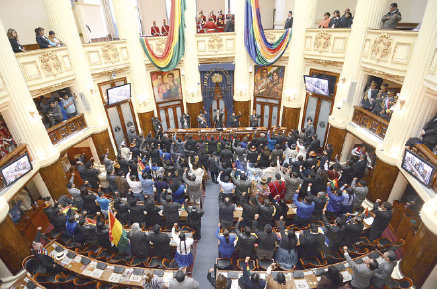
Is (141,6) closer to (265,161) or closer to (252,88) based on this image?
(252,88)

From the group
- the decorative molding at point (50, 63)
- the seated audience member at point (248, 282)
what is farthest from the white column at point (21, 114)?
the seated audience member at point (248, 282)

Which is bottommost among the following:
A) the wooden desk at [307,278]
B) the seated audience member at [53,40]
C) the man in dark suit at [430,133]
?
the wooden desk at [307,278]

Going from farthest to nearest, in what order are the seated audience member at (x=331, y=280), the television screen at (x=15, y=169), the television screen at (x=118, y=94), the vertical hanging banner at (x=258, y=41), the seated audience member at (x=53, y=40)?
the vertical hanging banner at (x=258, y=41) → the television screen at (x=118, y=94) → the seated audience member at (x=53, y=40) → the television screen at (x=15, y=169) → the seated audience member at (x=331, y=280)

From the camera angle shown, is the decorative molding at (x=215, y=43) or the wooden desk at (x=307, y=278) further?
the decorative molding at (x=215, y=43)

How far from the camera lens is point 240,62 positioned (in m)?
13.7

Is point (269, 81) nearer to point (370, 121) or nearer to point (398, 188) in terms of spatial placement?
point (370, 121)

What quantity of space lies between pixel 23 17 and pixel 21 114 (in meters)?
6.62

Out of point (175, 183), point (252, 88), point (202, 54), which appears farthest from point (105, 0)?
point (175, 183)

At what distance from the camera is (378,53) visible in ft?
27.8

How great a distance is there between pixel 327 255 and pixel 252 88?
10.7 m

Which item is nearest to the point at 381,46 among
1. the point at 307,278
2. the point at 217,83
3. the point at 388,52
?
the point at 388,52

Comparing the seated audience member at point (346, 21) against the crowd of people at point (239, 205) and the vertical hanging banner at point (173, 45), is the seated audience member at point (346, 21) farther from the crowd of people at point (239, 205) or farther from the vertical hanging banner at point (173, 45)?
the vertical hanging banner at point (173, 45)

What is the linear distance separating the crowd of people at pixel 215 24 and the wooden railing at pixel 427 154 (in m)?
10.6

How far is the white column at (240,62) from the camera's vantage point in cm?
1261
